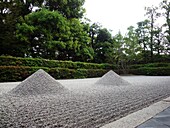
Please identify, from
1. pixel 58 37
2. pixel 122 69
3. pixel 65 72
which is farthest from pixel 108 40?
pixel 65 72

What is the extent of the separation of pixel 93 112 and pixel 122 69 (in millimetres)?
16374

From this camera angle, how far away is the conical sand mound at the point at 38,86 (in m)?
4.78

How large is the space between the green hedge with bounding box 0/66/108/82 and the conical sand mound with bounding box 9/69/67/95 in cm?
462

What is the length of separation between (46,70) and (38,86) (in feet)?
20.4

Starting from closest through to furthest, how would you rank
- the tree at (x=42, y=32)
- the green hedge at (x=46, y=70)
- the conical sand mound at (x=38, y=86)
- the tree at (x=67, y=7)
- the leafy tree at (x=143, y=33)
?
the conical sand mound at (x=38, y=86), the green hedge at (x=46, y=70), the tree at (x=42, y=32), the tree at (x=67, y=7), the leafy tree at (x=143, y=33)

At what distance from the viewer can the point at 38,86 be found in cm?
500

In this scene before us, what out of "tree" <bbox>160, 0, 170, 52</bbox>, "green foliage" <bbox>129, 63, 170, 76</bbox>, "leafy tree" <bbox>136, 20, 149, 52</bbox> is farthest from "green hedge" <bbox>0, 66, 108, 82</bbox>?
"tree" <bbox>160, 0, 170, 52</bbox>

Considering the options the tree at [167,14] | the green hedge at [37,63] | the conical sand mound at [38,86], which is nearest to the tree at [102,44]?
the green hedge at [37,63]

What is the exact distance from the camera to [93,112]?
286cm

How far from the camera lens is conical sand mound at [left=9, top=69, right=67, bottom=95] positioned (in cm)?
478

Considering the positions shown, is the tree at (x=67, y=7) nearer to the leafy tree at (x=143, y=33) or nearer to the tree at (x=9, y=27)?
the tree at (x=9, y=27)

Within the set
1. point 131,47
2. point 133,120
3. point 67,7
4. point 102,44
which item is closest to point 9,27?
point 67,7

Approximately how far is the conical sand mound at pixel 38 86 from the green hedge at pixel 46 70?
462cm

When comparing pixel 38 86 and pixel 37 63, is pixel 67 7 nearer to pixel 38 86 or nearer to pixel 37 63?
pixel 37 63
